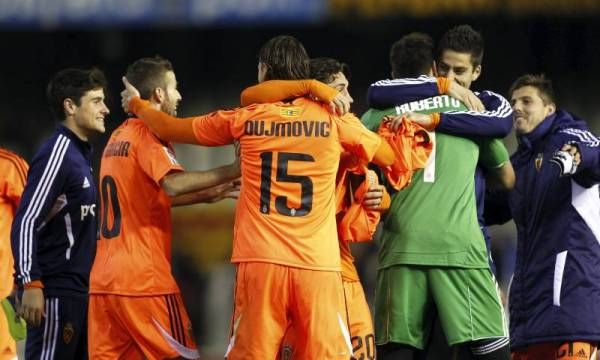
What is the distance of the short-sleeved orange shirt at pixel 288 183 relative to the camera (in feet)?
25.4

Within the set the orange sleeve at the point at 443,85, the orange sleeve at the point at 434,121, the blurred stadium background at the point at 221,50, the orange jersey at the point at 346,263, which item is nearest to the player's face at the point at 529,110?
the orange sleeve at the point at 443,85

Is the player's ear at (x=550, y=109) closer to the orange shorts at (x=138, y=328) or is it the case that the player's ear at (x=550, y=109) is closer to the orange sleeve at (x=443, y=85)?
the orange sleeve at (x=443, y=85)

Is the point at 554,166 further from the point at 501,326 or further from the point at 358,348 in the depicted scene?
the point at 358,348

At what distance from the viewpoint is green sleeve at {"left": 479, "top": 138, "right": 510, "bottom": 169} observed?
8.47m

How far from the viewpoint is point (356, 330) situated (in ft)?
27.1

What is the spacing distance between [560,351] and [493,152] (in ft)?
4.13

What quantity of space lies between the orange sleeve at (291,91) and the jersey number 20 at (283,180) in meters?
0.32

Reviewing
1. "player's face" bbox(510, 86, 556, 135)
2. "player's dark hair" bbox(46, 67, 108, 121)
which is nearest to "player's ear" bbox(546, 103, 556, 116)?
"player's face" bbox(510, 86, 556, 135)

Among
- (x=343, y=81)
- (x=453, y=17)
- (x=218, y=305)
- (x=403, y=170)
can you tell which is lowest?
(x=218, y=305)

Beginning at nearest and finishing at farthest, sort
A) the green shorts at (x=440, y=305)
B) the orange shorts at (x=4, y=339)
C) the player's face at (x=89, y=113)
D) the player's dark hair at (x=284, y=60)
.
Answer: the player's dark hair at (x=284, y=60)
the green shorts at (x=440, y=305)
the player's face at (x=89, y=113)
the orange shorts at (x=4, y=339)

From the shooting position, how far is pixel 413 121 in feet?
27.0

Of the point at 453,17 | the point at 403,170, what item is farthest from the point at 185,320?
the point at 453,17

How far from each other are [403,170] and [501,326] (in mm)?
1050

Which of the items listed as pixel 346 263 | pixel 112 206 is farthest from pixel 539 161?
pixel 112 206
